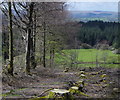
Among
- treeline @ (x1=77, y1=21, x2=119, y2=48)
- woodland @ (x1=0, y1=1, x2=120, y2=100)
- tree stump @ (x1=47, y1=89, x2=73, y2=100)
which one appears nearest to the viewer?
tree stump @ (x1=47, y1=89, x2=73, y2=100)

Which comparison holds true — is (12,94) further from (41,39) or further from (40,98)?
(41,39)

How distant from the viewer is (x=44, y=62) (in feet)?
82.3

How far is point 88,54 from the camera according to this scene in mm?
64750

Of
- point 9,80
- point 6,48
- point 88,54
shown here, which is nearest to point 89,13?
point 88,54

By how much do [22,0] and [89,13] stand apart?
164ft

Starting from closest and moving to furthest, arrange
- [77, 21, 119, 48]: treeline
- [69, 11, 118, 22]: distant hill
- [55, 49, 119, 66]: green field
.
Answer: [55, 49, 119, 66]: green field → [69, 11, 118, 22]: distant hill → [77, 21, 119, 48]: treeline

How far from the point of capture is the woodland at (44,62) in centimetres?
918

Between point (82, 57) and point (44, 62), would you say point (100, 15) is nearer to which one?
point (82, 57)

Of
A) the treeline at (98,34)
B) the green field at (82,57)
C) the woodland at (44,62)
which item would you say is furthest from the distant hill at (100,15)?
Result: the treeline at (98,34)

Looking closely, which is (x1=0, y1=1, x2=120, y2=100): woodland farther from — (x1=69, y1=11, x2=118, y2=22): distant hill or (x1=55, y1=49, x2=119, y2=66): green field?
(x1=69, y1=11, x2=118, y2=22): distant hill

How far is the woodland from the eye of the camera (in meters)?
9.18

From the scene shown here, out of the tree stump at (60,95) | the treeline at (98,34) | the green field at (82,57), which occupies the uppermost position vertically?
the treeline at (98,34)

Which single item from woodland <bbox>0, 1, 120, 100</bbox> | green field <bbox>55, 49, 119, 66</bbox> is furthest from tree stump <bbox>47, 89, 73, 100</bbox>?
green field <bbox>55, 49, 119, 66</bbox>

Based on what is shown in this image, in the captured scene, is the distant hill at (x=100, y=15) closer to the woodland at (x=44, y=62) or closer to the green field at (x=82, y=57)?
the woodland at (x=44, y=62)
